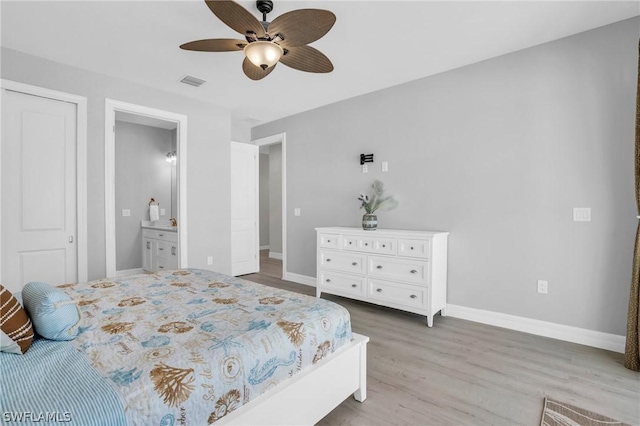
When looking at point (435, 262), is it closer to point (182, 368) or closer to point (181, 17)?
point (182, 368)

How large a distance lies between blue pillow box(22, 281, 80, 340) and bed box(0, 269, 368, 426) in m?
0.05

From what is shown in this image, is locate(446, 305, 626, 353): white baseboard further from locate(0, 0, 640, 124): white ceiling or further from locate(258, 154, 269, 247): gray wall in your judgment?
locate(258, 154, 269, 247): gray wall

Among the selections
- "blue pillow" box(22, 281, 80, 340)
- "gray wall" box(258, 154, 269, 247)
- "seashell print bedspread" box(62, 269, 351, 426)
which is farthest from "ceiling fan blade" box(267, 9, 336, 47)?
"gray wall" box(258, 154, 269, 247)

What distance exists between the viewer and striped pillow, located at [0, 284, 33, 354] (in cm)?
117

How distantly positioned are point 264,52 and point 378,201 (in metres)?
2.27

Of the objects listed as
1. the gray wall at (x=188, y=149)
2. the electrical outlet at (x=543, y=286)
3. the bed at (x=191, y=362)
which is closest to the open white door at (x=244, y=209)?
the gray wall at (x=188, y=149)

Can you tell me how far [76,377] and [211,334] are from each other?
488mm

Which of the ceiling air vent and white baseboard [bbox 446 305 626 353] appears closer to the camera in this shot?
white baseboard [bbox 446 305 626 353]

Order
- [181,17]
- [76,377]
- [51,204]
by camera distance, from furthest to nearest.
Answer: [51,204]
[181,17]
[76,377]

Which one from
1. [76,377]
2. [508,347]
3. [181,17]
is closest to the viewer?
[76,377]

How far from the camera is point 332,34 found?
2.62m

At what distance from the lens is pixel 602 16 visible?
243 cm

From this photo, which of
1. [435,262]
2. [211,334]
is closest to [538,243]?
[435,262]

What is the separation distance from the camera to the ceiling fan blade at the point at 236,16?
1.69 m
